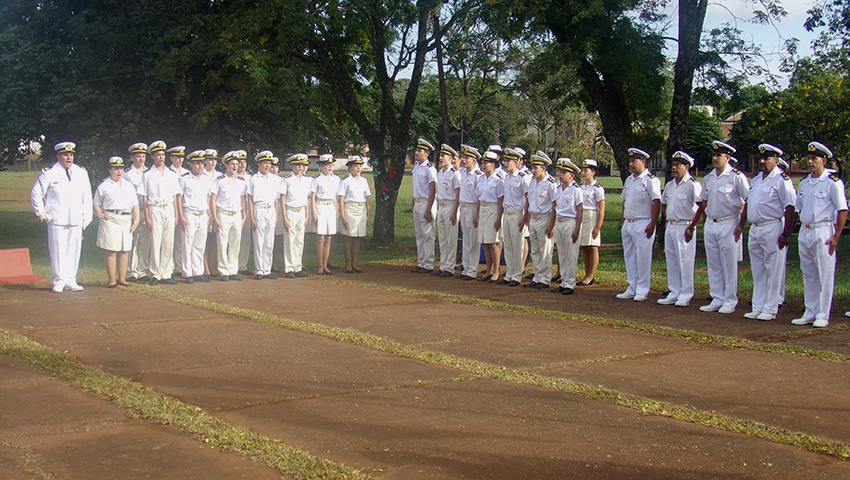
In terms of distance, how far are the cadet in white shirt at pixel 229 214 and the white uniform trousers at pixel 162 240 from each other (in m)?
0.71

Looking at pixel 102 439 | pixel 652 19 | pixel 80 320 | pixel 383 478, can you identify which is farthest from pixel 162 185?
pixel 652 19

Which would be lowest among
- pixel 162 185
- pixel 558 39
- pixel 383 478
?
pixel 383 478

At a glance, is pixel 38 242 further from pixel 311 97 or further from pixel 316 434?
pixel 316 434

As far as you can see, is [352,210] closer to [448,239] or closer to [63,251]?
[448,239]

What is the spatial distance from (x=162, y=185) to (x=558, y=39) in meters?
8.93

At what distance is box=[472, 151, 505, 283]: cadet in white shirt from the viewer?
12.6m

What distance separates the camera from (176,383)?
251 inches

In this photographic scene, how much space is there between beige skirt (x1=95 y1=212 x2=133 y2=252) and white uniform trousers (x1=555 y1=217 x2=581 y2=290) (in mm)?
6126

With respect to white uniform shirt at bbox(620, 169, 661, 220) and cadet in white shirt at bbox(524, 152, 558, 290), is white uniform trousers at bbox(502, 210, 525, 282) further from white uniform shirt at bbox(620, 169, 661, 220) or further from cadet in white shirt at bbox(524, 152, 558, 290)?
white uniform shirt at bbox(620, 169, 661, 220)

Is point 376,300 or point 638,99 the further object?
point 638,99

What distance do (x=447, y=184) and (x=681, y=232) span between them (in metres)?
4.11

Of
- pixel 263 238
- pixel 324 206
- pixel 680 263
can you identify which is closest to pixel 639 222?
pixel 680 263

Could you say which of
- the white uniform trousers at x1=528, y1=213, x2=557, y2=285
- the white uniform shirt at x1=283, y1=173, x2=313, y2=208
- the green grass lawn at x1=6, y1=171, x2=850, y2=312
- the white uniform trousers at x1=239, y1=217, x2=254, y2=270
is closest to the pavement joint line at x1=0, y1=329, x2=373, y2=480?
the green grass lawn at x1=6, y1=171, x2=850, y2=312

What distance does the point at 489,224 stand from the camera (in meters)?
12.7
